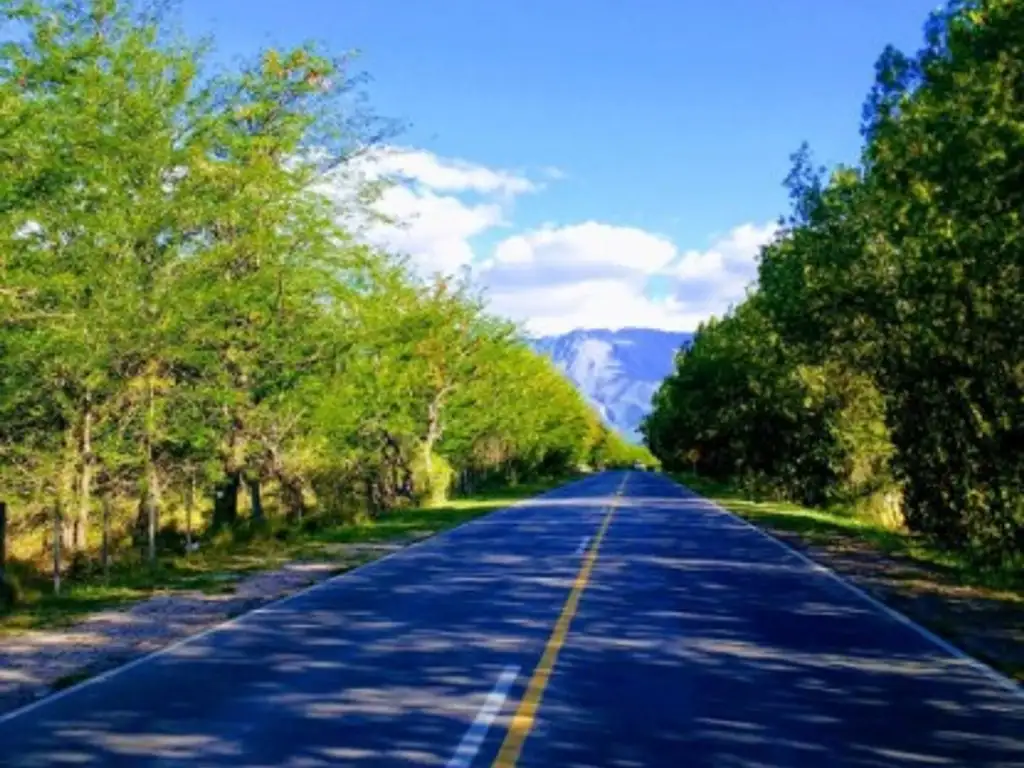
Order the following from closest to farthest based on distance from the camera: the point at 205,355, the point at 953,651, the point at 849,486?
1. the point at 953,651
2. the point at 205,355
3. the point at 849,486

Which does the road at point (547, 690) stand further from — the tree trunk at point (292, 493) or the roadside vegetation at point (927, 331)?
the tree trunk at point (292, 493)

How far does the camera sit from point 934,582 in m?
17.8

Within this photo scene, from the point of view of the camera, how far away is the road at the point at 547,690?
24.6ft

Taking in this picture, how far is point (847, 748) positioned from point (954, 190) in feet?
33.9

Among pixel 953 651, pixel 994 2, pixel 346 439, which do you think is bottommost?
pixel 953 651

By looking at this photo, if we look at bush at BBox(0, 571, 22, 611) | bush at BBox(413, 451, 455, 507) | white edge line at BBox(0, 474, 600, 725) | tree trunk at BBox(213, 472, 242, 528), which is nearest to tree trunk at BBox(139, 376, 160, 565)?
white edge line at BBox(0, 474, 600, 725)

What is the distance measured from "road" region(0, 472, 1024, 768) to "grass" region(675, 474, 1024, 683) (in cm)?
61

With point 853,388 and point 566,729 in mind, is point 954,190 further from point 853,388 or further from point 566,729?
point 853,388

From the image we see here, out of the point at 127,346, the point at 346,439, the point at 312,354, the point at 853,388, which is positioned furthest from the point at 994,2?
the point at 346,439

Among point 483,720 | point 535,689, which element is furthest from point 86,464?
point 483,720

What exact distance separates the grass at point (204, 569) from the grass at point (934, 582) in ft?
30.1

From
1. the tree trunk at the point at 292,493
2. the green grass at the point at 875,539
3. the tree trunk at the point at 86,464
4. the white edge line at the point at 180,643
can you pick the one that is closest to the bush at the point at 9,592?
the tree trunk at the point at 86,464

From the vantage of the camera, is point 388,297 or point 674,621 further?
point 388,297

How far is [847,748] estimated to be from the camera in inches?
296
